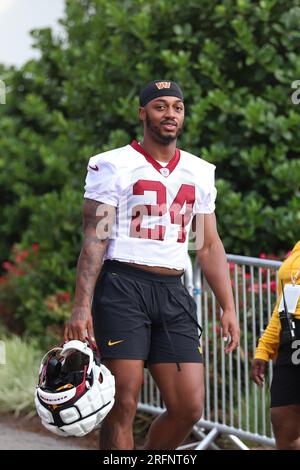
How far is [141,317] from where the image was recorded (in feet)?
19.5

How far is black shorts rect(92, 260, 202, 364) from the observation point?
5.87 metres

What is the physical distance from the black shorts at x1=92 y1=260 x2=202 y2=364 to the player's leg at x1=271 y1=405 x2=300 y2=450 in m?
0.58

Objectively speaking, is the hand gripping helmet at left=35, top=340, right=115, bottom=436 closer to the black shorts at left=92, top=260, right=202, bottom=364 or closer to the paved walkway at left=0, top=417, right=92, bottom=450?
the black shorts at left=92, top=260, right=202, bottom=364

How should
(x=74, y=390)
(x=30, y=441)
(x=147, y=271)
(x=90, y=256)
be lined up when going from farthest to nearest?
1. (x=30, y=441)
2. (x=147, y=271)
3. (x=90, y=256)
4. (x=74, y=390)

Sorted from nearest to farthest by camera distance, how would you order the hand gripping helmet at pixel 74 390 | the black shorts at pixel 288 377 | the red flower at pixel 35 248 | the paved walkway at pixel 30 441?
the hand gripping helmet at pixel 74 390 < the black shorts at pixel 288 377 < the paved walkway at pixel 30 441 < the red flower at pixel 35 248

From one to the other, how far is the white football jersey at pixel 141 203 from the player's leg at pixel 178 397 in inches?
22.5

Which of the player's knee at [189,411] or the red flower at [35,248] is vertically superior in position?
the red flower at [35,248]

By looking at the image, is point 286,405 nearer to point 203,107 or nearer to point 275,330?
point 275,330

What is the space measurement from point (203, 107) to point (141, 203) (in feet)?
11.0

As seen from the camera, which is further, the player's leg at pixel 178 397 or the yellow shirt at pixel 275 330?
the player's leg at pixel 178 397

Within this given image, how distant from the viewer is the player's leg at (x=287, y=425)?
225 inches

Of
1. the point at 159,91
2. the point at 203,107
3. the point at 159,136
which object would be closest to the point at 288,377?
the point at 159,136

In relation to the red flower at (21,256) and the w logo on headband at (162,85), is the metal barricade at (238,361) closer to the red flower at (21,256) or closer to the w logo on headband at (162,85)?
the w logo on headband at (162,85)

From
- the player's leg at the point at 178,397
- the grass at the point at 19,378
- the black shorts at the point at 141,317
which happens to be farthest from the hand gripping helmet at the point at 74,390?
the grass at the point at 19,378
